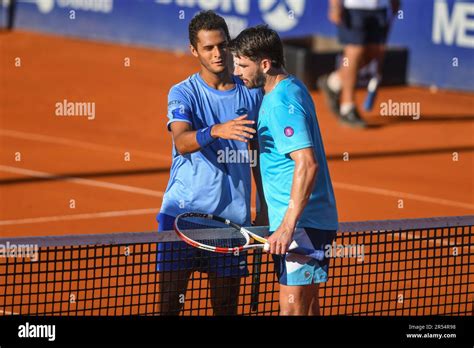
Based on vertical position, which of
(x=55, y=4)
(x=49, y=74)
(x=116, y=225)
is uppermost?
(x=55, y=4)

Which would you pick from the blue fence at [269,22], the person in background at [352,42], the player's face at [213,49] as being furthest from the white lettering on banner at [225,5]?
the player's face at [213,49]

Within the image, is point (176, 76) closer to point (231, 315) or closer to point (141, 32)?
point (141, 32)

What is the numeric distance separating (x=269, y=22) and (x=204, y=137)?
1419 cm

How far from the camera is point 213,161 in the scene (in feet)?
21.2

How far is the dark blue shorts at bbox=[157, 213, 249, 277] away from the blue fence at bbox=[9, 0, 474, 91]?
12.0 m

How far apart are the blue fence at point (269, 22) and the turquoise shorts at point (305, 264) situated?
1233cm

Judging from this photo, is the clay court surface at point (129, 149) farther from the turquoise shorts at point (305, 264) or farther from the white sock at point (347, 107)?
the turquoise shorts at point (305, 264)

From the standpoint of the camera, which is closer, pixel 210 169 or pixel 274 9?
pixel 210 169

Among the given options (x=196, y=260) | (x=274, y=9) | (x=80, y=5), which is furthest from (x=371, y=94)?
(x=196, y=260)

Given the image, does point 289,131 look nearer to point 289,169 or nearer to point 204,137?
point 289,169

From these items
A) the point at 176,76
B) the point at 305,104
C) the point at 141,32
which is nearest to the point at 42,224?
the point at 305,104

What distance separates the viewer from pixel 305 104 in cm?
579

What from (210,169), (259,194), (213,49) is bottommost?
(259,194)
